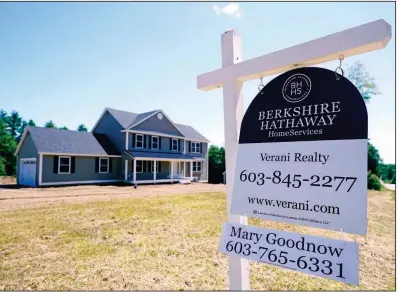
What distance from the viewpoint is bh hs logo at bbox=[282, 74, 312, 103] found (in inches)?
90.7

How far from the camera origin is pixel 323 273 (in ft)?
6.48

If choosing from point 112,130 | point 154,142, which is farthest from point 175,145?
point 112,130

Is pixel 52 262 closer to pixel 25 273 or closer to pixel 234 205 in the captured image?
pixel 25 273

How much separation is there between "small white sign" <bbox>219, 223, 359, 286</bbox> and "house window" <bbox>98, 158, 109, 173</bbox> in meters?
24.7

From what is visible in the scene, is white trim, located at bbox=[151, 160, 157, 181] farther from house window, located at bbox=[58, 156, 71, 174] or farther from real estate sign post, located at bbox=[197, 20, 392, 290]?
real estate sign post, located at bbox=[197, 20, 392, 290]

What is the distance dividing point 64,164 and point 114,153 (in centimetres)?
484

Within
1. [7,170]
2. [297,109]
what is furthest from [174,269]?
[7,170]

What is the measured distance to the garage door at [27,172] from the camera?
21.9 meters

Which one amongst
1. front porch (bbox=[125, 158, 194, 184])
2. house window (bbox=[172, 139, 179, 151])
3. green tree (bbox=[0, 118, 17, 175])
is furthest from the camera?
green tree (bbox=[0, 118, 17, 175])

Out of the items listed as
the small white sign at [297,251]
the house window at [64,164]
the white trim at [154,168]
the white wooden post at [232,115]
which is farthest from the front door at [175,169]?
the small white sign at [297,251]

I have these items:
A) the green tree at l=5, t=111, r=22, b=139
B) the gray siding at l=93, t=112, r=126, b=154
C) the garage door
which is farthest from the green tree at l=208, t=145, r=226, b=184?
the green tree at l=5, t=111, r=22, b=139

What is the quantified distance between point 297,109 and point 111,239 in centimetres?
561

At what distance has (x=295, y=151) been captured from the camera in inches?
89.4

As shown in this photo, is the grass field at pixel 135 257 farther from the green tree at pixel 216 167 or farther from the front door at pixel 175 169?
the green tree at pixel 216 167
